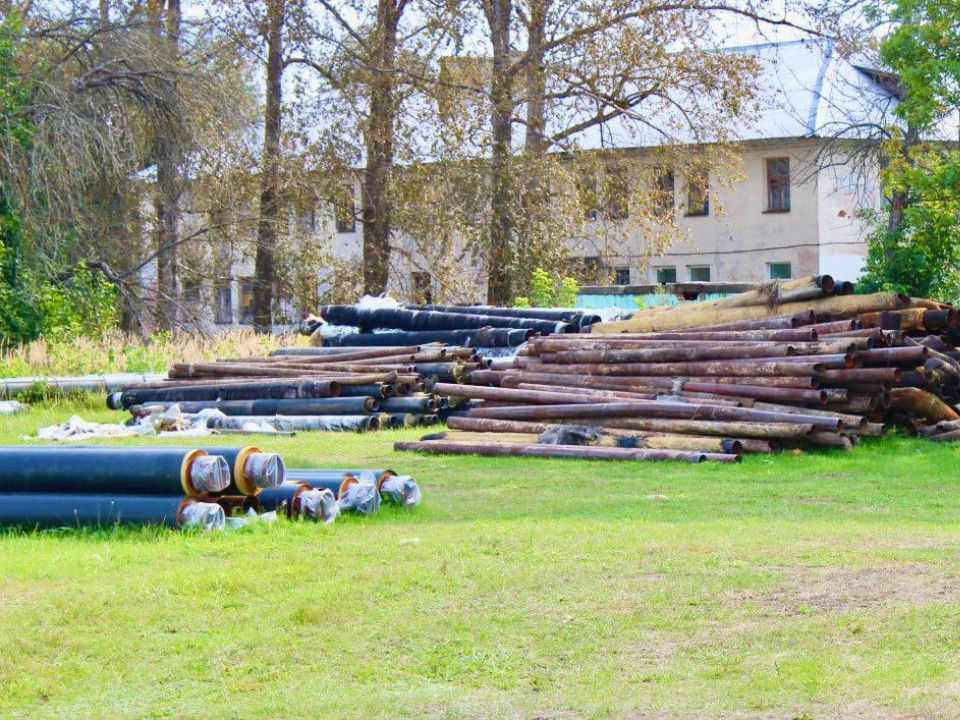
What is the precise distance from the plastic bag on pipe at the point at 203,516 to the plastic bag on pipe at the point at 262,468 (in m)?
0.32


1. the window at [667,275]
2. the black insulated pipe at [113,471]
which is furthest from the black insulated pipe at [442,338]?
the window at [667,275]

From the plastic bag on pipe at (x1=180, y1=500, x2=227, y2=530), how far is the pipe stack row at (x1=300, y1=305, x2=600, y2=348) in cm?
1142

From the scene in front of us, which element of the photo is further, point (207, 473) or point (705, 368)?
point (705, 368)

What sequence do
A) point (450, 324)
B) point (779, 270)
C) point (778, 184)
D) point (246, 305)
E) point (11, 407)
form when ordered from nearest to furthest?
point (11, 407)
point (450, 324)
point (778, 184)
point (779, 270)
point (246, 305)

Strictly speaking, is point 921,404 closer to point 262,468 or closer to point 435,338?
point 435,338

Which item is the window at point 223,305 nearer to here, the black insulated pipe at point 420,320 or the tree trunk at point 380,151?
the tree trunk at point 380,151

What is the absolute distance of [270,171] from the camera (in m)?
37.0

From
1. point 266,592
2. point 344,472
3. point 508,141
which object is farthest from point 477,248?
point 266,592

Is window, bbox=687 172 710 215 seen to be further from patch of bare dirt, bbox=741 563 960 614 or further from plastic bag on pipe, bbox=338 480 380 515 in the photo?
patch of bare dirt, bbox=741 563 960 614

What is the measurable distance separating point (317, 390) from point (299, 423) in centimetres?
61

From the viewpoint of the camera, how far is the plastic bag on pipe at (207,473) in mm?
8797

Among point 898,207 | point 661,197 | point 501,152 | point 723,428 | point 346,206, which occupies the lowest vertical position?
point 723,428

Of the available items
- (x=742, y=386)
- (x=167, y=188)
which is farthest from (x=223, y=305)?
(x=742, y=386)

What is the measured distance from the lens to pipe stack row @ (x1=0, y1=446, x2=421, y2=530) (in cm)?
883
